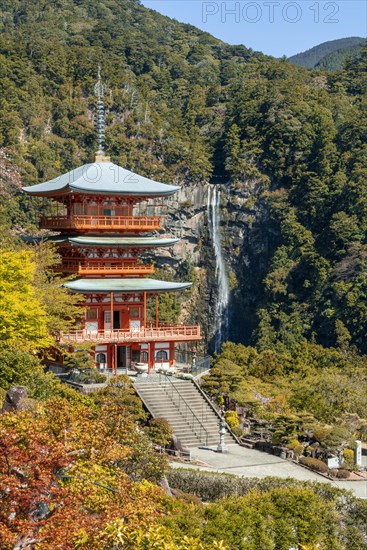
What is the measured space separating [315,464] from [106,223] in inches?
487

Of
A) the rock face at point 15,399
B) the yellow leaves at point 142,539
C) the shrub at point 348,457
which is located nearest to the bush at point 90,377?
the shrub at point 348,457

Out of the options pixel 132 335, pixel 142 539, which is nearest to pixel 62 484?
pixel 142 539

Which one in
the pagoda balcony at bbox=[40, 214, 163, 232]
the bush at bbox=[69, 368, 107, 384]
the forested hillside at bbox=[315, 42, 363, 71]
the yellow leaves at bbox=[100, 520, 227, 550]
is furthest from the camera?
the forested hillside at bbox=[315, 42, 363, 71]

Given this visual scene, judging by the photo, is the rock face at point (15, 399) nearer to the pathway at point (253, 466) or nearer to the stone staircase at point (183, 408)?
the pathway at point (253, 466)

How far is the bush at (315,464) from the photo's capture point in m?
25.3

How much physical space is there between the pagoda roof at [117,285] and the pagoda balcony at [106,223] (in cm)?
180

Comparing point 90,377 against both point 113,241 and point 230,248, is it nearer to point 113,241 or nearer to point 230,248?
point 113,241

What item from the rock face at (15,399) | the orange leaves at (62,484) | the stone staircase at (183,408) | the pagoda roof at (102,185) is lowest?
the stone staircase at (183,408)

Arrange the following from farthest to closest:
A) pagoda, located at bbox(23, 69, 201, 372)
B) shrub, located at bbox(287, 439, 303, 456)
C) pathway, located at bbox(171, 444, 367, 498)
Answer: pagoda, located at bbox(23, 69, 201, 372) < shrub, located at bbox(287, 439, 303, 456) < pathway, located at bbox(171, 444, 367, 498)

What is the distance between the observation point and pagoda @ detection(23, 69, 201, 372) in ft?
106

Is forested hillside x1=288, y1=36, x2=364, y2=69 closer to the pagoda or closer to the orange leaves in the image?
the pagoda

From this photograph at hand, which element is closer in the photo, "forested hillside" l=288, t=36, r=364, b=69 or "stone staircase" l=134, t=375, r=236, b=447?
"stone staircase" l=134, t=375, r=236, b=447

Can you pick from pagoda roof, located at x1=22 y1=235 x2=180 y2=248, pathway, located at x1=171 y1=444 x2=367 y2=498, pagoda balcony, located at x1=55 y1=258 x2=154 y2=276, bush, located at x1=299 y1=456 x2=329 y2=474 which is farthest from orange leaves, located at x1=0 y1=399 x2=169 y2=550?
pagoda balcony, located at x1=55 y1=258 x2=154 y2=276

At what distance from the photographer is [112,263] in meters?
34.0
